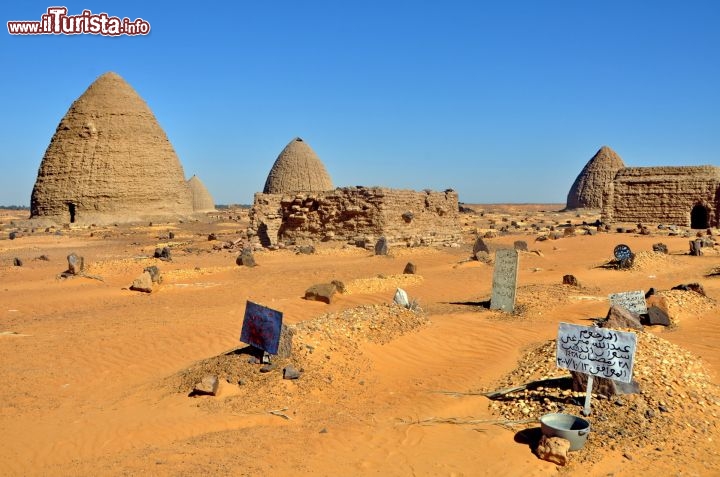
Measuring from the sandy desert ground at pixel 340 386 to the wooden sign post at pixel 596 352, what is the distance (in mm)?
339

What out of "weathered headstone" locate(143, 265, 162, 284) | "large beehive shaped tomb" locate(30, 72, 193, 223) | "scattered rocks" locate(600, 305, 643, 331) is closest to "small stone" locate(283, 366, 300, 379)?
"scattered rocks" locate(600, 305, 643, 331)

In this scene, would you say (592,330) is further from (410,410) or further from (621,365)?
(410,410)

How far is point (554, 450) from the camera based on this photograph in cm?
437

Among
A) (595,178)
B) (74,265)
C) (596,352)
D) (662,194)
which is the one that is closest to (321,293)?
(596,352)

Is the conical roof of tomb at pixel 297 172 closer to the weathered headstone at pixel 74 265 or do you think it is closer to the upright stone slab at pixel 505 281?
the weathered headstone at pixel 74 265

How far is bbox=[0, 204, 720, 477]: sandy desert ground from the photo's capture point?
4.51 metres

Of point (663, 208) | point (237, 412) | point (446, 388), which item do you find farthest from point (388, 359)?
point (663, 208)

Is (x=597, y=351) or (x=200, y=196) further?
(x=200, y=196)

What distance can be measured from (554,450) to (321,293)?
22.8 feet

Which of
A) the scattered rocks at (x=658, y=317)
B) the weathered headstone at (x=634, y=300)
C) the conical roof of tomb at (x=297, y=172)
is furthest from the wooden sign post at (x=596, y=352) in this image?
the conical roof of tomb at (x=297, y=172)

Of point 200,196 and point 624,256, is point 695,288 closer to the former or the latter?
point 624,256

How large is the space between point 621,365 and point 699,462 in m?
0.92

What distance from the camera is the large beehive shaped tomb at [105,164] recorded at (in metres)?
37.2

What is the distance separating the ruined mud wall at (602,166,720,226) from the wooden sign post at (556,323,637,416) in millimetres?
25069
